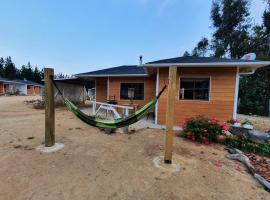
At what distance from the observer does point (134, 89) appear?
25.6 feet

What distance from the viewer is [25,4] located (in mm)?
8078

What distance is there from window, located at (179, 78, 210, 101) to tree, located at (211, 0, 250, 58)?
41.2ft

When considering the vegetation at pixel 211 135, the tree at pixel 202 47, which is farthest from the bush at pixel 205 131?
the tree at pixel 202 47

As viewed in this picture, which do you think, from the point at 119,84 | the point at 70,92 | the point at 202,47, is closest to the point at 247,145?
the point at 119,84

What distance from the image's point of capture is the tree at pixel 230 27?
1462cm

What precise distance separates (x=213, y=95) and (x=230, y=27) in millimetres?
14124

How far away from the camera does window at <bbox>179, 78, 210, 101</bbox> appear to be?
523 cm

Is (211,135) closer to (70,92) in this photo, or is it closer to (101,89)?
(101,89)

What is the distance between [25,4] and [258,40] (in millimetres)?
17874

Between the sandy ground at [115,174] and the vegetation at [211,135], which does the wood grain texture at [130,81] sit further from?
the sandy ground at [115,174]

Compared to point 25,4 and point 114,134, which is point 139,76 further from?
point 25,4

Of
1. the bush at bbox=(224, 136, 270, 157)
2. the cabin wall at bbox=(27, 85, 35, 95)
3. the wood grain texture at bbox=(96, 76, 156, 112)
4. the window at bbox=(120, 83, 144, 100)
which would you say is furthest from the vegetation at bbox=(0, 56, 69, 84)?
the bush at bbox=(224, 136, 270, 157)

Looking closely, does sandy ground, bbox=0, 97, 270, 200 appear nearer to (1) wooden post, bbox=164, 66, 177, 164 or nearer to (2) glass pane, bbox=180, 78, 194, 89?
(1) wooden post, bbox=164, 66, 177, 164

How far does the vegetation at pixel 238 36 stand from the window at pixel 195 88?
7938 millimetres
